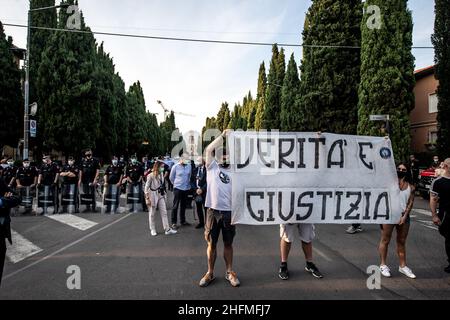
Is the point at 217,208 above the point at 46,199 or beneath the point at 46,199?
above

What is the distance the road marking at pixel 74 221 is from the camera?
955 cm

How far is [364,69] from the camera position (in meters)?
23.0

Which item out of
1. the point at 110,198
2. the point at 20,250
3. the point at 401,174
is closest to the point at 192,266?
the point at 401,174

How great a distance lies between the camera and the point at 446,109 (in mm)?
20562

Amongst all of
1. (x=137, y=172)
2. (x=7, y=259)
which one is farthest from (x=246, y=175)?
(x=137, y=172)

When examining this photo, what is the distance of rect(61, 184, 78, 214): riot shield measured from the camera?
38.6 ft

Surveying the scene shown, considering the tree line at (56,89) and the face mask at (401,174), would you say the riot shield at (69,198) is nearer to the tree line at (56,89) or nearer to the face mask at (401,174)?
the face mask at (401,174)

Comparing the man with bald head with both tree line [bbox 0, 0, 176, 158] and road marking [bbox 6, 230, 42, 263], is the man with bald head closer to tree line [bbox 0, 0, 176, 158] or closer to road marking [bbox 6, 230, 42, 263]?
road marking [bbox 6, 230, 42, 263]

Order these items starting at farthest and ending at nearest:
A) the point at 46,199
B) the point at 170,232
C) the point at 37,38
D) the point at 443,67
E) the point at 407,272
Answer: the point at 37,38, the point at 443,67, the point at 46,199, the point at 170,232, the point at 407,272

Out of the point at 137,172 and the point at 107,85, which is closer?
the point at 137,172

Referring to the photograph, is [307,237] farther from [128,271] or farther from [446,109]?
[446,109]

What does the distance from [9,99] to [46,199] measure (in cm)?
1854

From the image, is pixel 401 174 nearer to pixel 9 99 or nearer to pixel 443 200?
pixel 443 200
